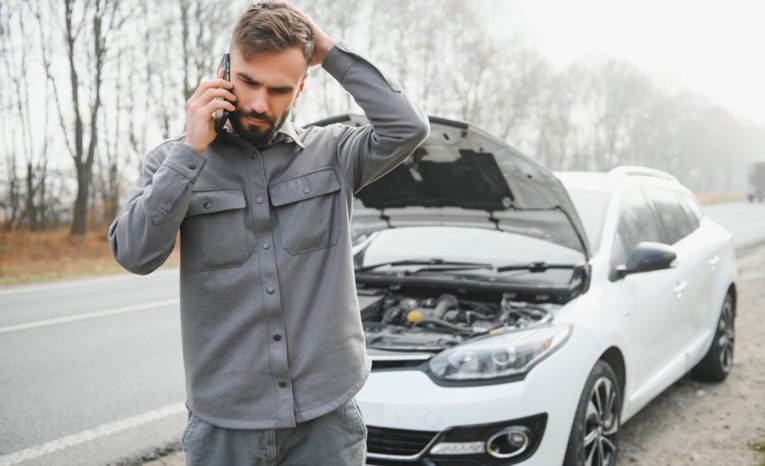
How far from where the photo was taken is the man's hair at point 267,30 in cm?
153

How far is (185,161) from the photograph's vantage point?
1.49m

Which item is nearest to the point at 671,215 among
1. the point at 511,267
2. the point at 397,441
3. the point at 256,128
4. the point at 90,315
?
the point at 511,267

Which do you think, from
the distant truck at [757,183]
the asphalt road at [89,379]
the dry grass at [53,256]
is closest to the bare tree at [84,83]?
the dry grass at [53,256]

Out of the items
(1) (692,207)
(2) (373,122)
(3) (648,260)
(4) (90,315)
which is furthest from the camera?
(4) (90,315)

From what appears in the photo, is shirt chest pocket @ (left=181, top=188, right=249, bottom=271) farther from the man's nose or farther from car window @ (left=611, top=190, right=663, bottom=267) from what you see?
car window @ (left=611, top=190, right=663, bottom=267)

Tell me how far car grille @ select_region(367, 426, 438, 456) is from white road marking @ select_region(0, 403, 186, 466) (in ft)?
7.13

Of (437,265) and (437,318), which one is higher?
(437,265)

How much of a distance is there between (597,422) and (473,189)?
1411 mm

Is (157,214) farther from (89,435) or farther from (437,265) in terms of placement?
(89,435)

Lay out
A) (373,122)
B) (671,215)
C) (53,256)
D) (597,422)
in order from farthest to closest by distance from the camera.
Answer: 1. (53,256)
2. (671,215)
3. (597,422)
4. (373,122)

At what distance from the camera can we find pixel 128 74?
862 inches

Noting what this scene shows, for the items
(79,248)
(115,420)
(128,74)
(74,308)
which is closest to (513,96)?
(128,74)

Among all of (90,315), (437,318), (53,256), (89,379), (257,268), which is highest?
(257,268)

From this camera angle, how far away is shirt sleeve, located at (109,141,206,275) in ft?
4.75
